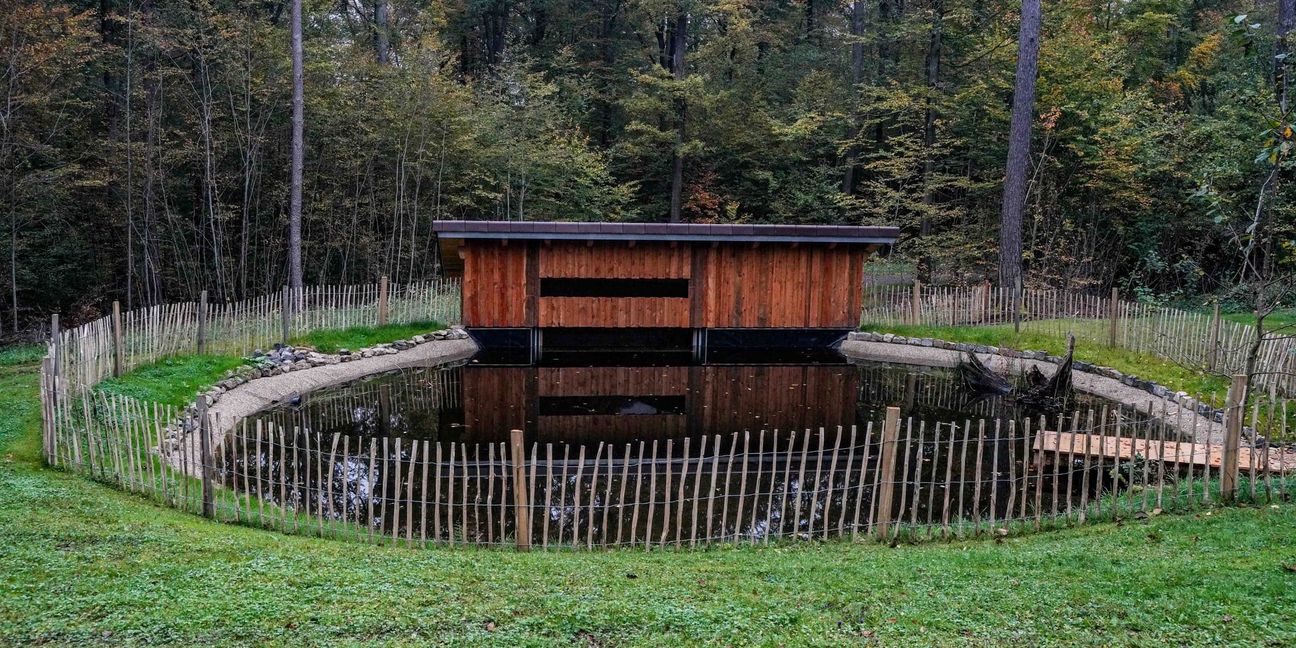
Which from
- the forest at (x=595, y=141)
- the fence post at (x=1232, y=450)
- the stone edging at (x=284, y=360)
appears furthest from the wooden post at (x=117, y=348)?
the fence post at (x=1232, y=450)

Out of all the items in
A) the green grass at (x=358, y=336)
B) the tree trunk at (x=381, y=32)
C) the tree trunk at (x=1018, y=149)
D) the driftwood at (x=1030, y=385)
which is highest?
the tree trunk at (x=381, y=32)

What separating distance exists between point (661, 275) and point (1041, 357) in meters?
6.79

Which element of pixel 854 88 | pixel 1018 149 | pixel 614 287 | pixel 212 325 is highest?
pixel 854 88

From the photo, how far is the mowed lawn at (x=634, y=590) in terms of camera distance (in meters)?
4.12

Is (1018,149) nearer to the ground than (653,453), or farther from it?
farther from it

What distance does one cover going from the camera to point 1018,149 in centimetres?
1903

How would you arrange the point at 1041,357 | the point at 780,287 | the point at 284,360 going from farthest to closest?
the point at 780,287
the point at 1041,357
the point at 284,360

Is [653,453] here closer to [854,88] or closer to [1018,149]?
[1018,149]

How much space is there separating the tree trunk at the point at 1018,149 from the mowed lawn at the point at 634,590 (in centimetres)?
1384

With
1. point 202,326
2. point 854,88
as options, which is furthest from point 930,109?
point 202,326

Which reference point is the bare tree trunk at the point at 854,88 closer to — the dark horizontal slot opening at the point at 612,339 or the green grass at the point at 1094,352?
the green grass at the point at 1094,352

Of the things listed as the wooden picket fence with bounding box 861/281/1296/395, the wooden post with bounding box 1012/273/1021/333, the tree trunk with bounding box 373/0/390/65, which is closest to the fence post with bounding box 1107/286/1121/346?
the wooden picket fence with bounding box 861/281/1296/395

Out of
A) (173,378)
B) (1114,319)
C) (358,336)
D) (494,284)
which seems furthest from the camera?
(494,284)

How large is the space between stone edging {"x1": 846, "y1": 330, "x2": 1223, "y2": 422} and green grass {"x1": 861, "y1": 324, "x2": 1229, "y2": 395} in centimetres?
15
